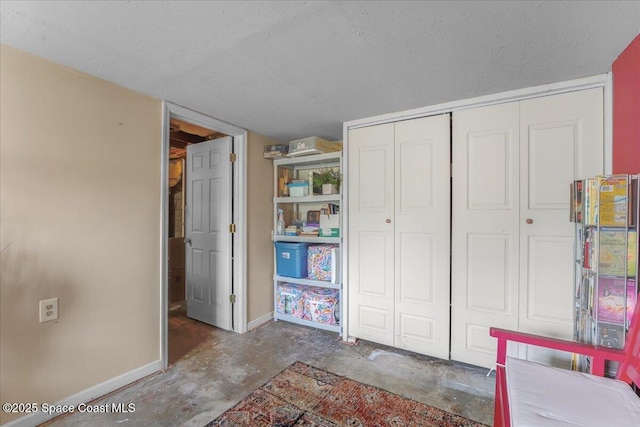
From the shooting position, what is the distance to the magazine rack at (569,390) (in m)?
1.01

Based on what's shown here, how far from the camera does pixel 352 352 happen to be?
2518 mm

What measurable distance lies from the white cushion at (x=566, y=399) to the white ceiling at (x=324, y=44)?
1605mm

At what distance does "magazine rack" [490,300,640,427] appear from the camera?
101 centimetres

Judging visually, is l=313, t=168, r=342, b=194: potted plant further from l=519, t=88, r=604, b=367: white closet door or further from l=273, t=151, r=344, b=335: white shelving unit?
l=519, t=88, r=604, b=367: white closet door

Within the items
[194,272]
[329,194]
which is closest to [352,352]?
[329,194]

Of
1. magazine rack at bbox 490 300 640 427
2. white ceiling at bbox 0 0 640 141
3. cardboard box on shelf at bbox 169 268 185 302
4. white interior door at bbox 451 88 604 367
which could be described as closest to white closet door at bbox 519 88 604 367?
white interior door at bbox 451 88 604 367

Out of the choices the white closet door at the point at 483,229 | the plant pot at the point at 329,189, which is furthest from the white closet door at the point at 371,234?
the white closet door at the point at 483,229

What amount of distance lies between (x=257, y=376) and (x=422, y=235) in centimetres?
172

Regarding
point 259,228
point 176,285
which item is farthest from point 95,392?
point 176,285

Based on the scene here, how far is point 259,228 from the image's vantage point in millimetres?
3176

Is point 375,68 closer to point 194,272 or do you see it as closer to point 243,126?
point 243,126

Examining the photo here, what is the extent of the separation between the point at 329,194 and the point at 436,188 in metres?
1.06

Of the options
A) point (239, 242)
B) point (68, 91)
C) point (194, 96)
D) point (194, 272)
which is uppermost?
point (194, 96)

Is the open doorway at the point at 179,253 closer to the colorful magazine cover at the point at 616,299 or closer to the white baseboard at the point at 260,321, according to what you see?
the white baseboard at the point at 260,321
